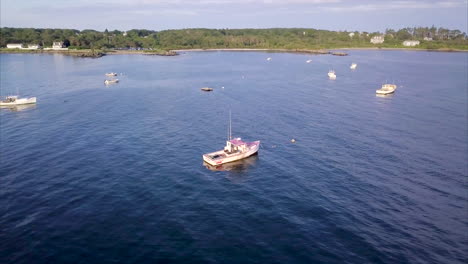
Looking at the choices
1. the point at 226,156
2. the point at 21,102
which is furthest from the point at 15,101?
the point at 226,156

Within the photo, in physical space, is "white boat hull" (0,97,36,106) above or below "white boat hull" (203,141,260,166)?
above

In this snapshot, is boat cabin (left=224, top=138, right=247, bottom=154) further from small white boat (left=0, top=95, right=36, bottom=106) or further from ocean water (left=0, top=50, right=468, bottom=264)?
small white boat (left=0, top=95, right=36, bottom=106)

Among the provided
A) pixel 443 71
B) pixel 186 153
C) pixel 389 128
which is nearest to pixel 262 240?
pixel 186 153

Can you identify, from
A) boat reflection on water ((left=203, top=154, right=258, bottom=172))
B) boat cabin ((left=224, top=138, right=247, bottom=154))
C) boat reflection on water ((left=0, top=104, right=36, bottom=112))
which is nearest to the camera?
boat reflection on water ((left=203, top=154, right=258, bottom=172))

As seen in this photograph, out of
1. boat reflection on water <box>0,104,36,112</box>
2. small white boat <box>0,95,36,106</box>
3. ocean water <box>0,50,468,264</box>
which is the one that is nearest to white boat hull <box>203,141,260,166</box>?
ocean water <box>0,50,468,264</box>

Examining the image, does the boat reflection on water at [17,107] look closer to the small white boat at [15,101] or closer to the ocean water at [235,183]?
the small white boat at [15,101]

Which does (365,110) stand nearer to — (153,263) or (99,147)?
(99,147)
